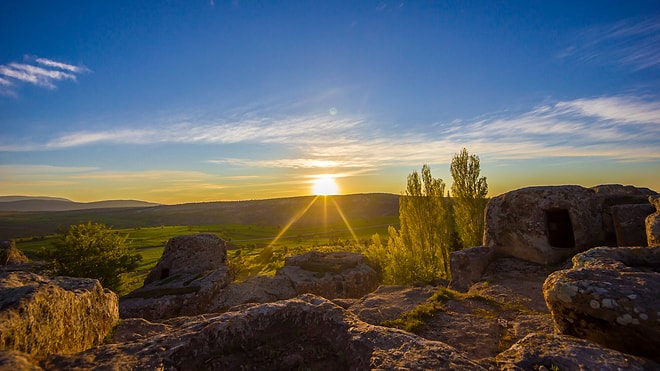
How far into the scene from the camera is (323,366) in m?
5.03

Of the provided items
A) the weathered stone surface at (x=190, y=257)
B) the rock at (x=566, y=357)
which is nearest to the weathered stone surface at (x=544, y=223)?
the rock at (x=566, y=357)

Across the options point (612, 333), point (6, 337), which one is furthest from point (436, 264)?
point (6, 337)

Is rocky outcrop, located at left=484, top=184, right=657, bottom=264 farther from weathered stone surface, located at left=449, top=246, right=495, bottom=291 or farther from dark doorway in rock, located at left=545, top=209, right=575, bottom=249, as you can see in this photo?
weathered stone surface, located at left=449, top=246, right=495, bottom=291

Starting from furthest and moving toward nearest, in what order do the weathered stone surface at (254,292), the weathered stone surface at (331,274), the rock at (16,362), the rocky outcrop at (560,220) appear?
the weathered stone surface at (331,274) < the weathered stone surface at (254,292) < the rocky outcrop at (560,220) < the rock at (16,362)

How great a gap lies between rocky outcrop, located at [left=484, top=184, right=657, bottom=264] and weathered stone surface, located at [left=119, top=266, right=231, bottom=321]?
14.3 metres

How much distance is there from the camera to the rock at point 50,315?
13.2 ft

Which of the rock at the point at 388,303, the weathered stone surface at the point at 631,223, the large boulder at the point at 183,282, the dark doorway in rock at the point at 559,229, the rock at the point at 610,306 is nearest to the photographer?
the rock at the point at 610,306

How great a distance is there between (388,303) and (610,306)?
565 centimetres

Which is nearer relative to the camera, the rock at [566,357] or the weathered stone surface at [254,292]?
the rock at [566,357]

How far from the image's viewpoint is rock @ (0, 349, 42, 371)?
322cm

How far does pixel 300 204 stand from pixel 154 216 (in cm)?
7747

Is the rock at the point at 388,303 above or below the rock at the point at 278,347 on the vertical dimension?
below

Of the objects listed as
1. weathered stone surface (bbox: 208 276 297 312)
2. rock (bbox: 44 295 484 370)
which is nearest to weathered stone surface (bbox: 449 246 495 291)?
weathered stone surface (bbox: 208 276 297 312)

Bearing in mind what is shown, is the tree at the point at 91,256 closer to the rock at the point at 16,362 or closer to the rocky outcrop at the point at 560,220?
the rock at the point at 16,362
